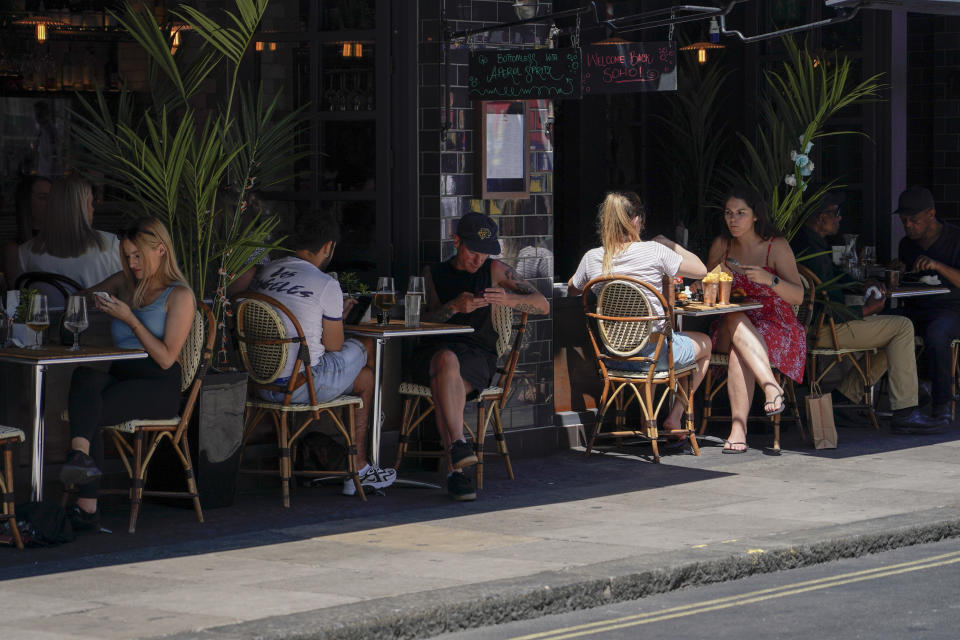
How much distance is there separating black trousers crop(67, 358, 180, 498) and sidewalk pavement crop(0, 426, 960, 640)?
50 centimetres

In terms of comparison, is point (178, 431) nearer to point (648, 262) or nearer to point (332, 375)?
point (332, 375)

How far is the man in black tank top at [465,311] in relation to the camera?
29.7 feet

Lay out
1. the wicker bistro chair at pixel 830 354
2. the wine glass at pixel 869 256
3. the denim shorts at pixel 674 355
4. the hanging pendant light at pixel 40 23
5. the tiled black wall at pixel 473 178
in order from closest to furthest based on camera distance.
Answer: the tiled black wall at pixel 473 178 < the denim shorts at pixel 674 355 < the wicker bistro chair at pixel 830 354 < the wine glass at pixel 869 256 < the hanging pendant light at pixel 40 23

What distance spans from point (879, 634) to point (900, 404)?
17.9 feet

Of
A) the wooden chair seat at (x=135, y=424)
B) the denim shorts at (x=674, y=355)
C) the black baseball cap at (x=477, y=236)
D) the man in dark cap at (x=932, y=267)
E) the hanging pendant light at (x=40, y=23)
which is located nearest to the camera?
the wooden chair seat at (x=135, y=424)

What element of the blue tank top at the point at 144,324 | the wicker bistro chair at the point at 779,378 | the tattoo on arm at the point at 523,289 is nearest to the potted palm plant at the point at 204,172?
the blue tank top at the point at 144,324

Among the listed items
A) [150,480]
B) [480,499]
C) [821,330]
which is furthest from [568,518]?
[821,330]

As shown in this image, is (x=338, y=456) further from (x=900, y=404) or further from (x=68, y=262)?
(x=900, y=404)

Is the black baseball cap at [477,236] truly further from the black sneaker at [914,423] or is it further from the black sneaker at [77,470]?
the black sneaker at [914,423]

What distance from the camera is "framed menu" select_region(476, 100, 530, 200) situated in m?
9.87

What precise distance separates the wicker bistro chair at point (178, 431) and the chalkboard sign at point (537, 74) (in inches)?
88.5

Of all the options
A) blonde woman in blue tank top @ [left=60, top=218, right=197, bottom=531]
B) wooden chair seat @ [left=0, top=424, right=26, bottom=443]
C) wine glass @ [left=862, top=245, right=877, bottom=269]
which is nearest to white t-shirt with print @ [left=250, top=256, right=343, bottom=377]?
blonde woman in blue tank top @ [left=60, top=218, right=197, bottom=531]

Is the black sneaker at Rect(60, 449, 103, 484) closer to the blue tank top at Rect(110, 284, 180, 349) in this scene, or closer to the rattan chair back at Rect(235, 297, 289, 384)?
the blue tank top at Rect(110, 284, 180, 349)

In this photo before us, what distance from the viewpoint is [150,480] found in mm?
8602
